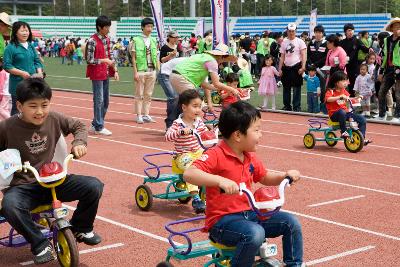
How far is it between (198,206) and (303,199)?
4.86 ft

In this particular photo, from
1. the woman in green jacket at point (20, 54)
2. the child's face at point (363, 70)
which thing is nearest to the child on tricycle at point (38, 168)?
the woman in green jacket at point (20, 54)

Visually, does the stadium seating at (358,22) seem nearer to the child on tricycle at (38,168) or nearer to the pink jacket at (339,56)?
the pink jacket at (339,56)

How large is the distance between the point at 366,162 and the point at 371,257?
15.5 feet

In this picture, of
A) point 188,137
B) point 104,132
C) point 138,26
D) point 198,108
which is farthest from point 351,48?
point 138,26

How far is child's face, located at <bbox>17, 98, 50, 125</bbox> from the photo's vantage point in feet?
17.0

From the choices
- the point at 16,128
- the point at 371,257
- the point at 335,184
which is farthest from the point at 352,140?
the point at 16,128

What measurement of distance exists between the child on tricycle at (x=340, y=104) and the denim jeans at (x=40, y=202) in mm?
6423

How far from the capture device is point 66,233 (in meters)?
4.96

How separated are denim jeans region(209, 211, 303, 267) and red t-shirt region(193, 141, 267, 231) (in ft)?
0.16

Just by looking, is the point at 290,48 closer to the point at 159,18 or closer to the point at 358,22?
the point at 159,18

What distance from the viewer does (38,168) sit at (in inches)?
211

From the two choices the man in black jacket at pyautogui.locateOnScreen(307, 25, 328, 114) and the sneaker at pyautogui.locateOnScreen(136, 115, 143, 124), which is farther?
the man in black jacket at pyautogui.locateOnScreen(307, 25, 328, 114)

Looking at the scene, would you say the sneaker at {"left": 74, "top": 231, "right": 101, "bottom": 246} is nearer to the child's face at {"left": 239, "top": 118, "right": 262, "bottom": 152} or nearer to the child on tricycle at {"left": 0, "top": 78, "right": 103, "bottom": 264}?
the child on tricycle at {"left": 0, "top": 78, "right": 103, "bottom": 264}

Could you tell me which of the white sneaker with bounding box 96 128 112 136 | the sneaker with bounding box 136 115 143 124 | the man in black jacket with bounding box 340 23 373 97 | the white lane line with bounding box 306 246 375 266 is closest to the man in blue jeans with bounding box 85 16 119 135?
the white sneaker with bounding box 96 128 112 136
